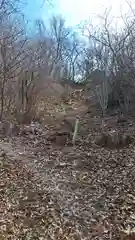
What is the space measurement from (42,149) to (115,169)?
8.71 feet

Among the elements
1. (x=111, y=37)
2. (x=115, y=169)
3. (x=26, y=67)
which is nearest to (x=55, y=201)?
(x=115, y=169)

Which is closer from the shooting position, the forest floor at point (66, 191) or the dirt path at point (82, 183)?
the forest floor at point (66, 191)

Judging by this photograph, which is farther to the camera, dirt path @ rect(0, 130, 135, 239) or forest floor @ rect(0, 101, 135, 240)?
dirt path @ rect(0, 130, 135, 239)

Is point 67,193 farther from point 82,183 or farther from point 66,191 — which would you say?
point 82,183

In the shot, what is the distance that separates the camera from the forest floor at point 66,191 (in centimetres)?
544

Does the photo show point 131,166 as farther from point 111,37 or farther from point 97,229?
point 111,37

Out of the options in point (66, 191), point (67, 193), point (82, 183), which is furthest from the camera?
point (82, 183)

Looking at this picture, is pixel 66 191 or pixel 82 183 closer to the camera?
pixel 66 191

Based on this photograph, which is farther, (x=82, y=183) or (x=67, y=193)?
(x=82, y=183)

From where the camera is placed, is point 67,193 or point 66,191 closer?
point 67,193

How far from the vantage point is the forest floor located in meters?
5.44

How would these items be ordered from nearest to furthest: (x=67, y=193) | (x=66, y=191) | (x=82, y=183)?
(x=67, y=193), (x=66, y=191), (x=82, y=183)

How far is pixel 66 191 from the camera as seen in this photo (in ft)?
22.4

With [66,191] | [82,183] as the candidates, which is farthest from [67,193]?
[82,183]
